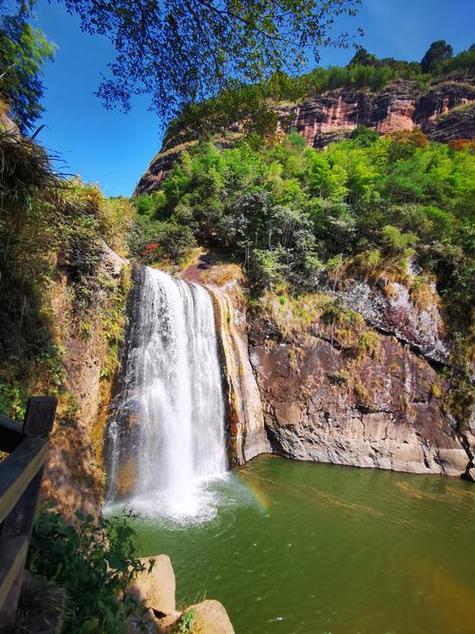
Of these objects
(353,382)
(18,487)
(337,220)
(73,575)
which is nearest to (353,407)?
(353,382)

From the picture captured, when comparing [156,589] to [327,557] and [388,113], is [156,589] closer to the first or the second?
[327,557]

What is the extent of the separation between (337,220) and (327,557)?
1153 centimetres

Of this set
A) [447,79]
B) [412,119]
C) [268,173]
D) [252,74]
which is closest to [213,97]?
[252,74]

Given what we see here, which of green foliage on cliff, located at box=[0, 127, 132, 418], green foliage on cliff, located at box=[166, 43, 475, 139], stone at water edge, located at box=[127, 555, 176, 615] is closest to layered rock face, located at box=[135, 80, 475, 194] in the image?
green foliage on cliff, located at box=[0, 127, 132, 418]

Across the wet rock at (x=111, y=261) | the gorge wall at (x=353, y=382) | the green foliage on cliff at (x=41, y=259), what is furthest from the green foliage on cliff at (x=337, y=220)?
the green foliage on cliff at (x=41, y=259)

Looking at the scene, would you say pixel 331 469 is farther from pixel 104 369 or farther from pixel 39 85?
pixel 39 85

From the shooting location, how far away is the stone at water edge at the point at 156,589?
3721 millimetres

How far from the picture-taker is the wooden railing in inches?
48.7

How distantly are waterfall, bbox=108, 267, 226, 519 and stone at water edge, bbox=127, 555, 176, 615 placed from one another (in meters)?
2.50

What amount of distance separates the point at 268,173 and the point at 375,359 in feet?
35.2

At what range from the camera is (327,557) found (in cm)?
598

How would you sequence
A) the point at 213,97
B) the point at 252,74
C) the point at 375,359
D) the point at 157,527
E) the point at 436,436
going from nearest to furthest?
the point at 252,74
the point at 213,97
the point at 157,527
the point at 436,436
the point at 375,359

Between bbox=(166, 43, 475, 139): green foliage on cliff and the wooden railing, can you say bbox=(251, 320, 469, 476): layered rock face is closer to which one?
bbox=(166, 43, 475, 139): green foliage on cliff

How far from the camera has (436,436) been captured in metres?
10.8
